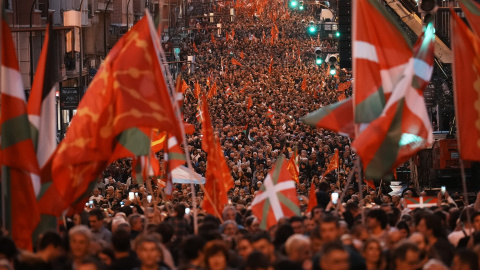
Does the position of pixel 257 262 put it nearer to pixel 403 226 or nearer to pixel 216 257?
pixel 216 257

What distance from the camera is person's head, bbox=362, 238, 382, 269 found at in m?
10.3

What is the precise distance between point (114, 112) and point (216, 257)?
13.3ft

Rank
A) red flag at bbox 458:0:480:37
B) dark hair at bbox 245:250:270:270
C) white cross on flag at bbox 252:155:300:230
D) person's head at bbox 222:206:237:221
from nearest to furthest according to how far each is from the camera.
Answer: dark hair at bbox 245:250:270:270
red flag at bbox 458:0:480:37
person's head at bbox 222:206:237:221
white cross on flag at bbox 252:155:300:230

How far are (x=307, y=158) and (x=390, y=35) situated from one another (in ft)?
64.3

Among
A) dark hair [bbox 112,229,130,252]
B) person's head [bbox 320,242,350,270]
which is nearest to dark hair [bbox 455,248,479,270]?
person's head [bbox 320,242,350,270]

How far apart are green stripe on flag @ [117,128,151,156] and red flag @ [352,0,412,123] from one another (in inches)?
96.0

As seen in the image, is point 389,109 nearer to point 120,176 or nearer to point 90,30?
point 120,176

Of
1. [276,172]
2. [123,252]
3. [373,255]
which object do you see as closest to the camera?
[373,255]

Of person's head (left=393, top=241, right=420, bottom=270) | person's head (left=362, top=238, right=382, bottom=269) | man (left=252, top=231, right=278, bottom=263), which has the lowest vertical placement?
man (left=252, top=231, right=278, bottom=263)

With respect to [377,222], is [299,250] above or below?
above

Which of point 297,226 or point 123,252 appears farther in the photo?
point 297,226

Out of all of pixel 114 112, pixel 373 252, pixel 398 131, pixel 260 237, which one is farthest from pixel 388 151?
pixel 373 252

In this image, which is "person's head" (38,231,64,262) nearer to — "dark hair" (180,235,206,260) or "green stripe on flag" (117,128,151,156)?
"dark hair" (180,235,206,260)

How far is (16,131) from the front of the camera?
13211mm
